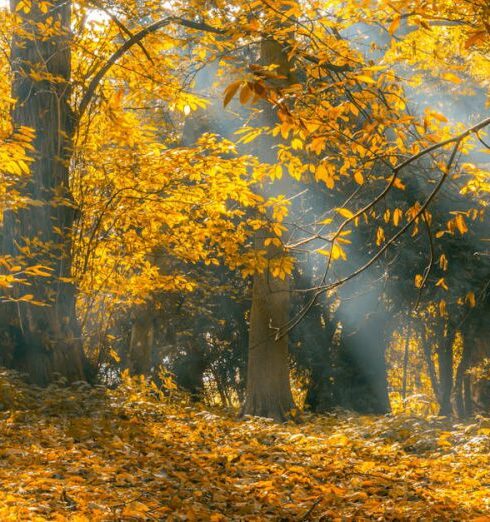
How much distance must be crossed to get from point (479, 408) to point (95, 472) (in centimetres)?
1526

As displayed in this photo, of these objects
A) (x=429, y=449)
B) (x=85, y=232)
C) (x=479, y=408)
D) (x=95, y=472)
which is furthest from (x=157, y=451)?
(x=479, y=408)

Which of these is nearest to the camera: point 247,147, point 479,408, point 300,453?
point 300,453

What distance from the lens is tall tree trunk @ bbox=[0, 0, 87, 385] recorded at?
31.2 feet

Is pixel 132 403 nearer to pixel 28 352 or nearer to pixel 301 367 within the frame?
pixel 28 352

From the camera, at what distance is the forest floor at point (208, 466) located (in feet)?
16.4

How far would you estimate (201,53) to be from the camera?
9.83 meters

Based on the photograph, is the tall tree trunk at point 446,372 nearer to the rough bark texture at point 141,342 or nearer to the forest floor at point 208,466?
the rough bark texture at point 141,342

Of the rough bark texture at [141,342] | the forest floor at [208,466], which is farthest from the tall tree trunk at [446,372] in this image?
the forest floor at [208,466]

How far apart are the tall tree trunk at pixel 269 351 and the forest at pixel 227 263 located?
0.03m

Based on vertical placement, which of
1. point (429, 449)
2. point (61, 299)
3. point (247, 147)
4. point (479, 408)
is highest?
point (247, 147)

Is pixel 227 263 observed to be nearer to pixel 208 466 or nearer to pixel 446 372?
pixel 208 466

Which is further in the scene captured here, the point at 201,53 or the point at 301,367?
the point at 301,367

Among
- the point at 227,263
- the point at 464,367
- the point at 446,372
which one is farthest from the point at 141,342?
the point at 464,367

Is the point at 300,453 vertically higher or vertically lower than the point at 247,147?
lower
